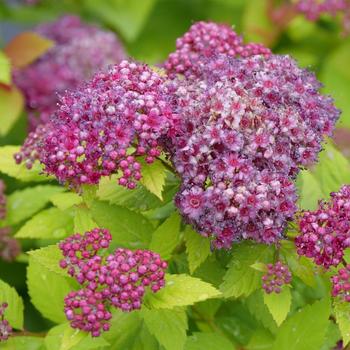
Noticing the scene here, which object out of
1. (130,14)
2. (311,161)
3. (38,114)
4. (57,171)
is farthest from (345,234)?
(130,14)

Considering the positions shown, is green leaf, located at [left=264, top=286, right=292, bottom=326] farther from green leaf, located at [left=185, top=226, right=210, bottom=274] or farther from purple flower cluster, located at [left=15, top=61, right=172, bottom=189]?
purple flower cluster, located at [left=15, top=61, right=172, bottom=189]

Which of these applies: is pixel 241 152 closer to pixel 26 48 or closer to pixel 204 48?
pixel 204 48

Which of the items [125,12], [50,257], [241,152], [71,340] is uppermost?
[125,12]

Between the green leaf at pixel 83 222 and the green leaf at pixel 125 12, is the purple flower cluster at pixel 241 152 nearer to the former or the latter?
the green leaf at pixel 83 222

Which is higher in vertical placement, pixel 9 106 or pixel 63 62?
pixel 63 62

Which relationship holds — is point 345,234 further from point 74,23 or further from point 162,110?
point 74,23

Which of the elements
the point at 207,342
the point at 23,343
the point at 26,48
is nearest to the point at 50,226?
the point at 23,343
